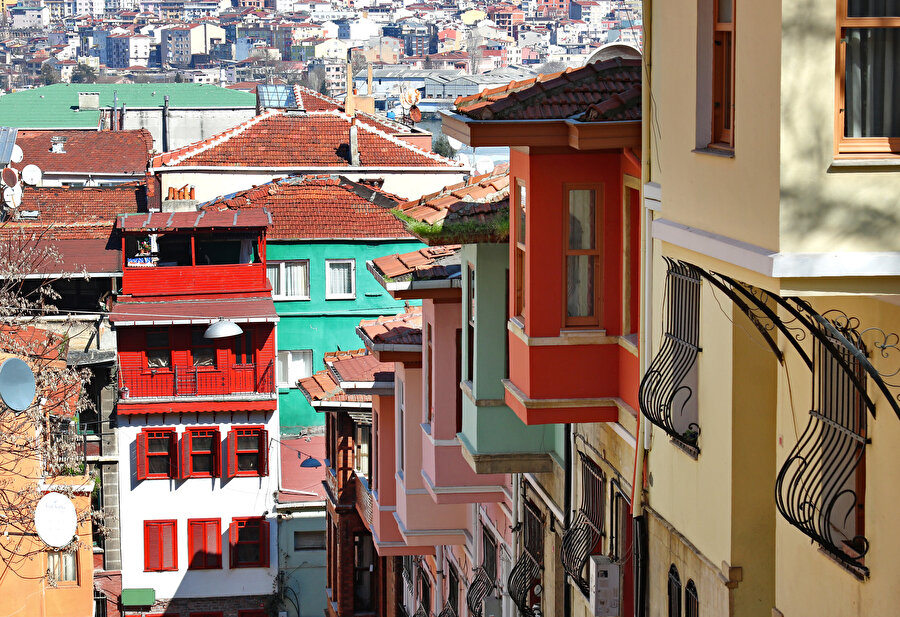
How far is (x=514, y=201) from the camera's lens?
13734 millimetres

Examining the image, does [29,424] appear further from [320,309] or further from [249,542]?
[320,309]

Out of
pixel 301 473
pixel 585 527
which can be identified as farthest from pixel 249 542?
pixel 585 527

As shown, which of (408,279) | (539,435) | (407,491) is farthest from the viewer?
(407,491)

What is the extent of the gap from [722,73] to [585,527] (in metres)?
6.54

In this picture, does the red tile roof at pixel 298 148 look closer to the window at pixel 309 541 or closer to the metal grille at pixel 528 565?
the window at pixel 309 541

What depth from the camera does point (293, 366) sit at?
49.1 meters

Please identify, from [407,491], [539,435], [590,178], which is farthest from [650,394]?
[407,491]

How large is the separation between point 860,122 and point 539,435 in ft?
31.0

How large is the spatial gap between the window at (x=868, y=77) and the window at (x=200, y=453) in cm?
3126

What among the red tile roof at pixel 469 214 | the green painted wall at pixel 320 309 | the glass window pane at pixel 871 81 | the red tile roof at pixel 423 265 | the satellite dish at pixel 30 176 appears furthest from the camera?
the green painted wall at pixel 320 309

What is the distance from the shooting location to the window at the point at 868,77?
23.5 feet

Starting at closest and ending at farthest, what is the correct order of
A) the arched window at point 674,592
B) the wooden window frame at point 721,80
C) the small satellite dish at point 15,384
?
the wooden window frame at point 721,80 < the arched window at point 674,592 < the small satellite dish at point 15,384

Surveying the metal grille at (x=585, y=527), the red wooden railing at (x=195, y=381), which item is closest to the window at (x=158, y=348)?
the red wooden railing at (x=195, y=381)

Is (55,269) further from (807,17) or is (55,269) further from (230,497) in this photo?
(807,17)
